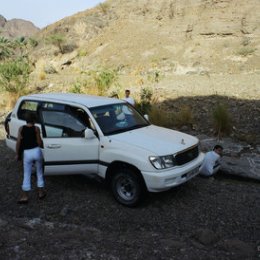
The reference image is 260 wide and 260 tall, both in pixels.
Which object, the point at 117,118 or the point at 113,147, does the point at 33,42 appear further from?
the point at 113,147

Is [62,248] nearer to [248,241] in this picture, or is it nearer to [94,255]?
[94,255]

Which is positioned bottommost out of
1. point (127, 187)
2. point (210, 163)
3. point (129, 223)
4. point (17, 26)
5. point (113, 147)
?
point (129, 223)

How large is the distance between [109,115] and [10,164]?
3.29 meters

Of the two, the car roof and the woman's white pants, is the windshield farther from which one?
the woman's white pants

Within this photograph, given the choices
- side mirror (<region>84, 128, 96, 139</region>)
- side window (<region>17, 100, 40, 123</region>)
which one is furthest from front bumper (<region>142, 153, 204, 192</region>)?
side window (<region>17, 100, 40, 123</region>)

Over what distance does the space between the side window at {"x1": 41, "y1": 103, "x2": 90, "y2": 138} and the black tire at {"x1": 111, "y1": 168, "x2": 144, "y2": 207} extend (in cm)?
97

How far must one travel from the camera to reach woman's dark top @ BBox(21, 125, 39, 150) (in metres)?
6.28

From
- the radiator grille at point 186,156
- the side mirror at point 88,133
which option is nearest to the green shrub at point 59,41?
the side mirror at point 88,133

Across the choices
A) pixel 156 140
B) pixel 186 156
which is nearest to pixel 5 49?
pixel 156 140

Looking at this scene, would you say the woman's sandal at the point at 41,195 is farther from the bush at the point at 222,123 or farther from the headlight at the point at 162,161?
the bush at the point at 222,123

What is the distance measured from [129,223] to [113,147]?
1.23m

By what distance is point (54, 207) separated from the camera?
650 cm

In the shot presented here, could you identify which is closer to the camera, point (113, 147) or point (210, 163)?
point (113, 147)

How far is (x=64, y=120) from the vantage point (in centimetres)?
687
